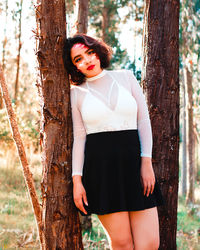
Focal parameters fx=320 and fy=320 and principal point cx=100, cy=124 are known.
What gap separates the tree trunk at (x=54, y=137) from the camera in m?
2.40

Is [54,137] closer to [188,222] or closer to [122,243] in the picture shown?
[122,243]

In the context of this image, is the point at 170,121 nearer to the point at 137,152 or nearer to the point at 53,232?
the point at 137,152

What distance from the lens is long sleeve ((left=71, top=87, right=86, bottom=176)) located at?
2312 millimetres

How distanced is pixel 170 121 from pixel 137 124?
1.98ft

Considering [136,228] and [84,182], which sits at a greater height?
[84,182]

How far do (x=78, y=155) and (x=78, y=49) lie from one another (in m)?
0.79

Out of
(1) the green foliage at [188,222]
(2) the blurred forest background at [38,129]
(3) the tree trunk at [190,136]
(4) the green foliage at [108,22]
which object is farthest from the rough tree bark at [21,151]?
(4) the green foliage at [108,22]

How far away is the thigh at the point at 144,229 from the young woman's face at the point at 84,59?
3.55ft

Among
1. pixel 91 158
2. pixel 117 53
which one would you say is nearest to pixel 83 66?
pixel 91 158

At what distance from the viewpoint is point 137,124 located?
7.79 feet

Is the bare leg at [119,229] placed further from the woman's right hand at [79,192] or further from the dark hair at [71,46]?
the dark hair at [71,46]

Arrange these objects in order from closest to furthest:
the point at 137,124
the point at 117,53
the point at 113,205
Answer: the point at 113,205, the point at 137,124, the point at 117,53

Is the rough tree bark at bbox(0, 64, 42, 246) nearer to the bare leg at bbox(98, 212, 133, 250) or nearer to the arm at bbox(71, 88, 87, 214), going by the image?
the arm at bbox(71, 88, 87, 214)

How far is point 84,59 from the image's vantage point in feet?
7.91
